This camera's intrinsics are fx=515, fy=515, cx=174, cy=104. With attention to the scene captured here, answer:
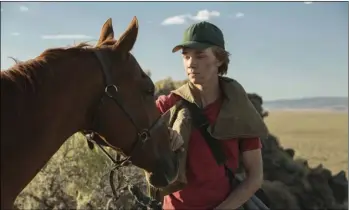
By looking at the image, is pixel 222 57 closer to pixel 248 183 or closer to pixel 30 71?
pixel 248 183

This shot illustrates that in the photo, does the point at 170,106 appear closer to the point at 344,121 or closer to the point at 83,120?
the point at 83,120

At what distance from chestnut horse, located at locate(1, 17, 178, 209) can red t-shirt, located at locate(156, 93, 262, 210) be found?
0.14 meters

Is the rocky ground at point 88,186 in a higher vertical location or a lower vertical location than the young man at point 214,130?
lower

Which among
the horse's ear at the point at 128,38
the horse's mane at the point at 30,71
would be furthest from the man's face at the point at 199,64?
the horse's mane at the point at 30,71

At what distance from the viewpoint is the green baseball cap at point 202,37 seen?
295cm

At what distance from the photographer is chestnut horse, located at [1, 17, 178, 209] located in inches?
95.1

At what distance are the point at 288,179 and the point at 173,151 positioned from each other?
792 inches

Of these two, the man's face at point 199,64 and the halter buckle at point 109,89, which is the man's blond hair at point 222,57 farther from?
the halter buckle at point 109,89

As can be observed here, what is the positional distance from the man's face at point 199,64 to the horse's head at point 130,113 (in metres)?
0.28

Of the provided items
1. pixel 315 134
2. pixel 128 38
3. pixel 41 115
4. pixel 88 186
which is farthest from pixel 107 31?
pixel 315 134

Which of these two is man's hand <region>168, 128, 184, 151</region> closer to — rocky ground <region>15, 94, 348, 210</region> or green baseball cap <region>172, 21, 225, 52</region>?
green baseball cap <region>172, 21, 225, 52</region>

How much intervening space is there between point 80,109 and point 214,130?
31.4 inches

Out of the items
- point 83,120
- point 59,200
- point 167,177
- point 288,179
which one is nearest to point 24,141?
point 83,120

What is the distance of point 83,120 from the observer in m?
2.66
